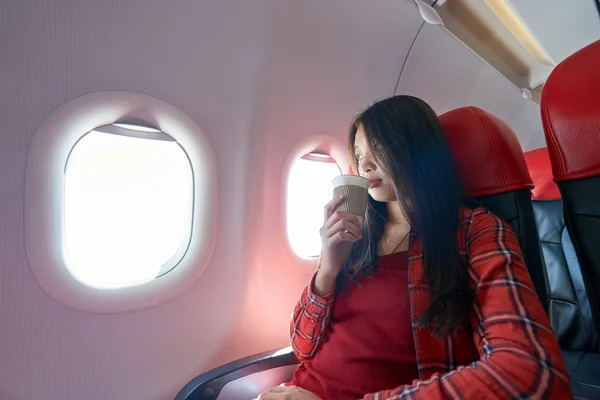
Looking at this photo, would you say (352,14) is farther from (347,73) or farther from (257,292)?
(257,292)

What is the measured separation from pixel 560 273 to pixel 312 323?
3.85ft

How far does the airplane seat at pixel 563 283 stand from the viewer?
1.22 metres

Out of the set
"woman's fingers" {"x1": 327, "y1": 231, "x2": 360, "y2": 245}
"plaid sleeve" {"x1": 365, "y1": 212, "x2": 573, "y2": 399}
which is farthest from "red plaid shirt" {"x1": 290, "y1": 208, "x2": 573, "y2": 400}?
"woman's fingers" {"x1": 327, "y1": 231, "x2": 360, "y2": 245}

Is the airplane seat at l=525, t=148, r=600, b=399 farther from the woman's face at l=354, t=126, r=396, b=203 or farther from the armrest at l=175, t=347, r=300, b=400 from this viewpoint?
the armrest at l=175, t=347, r=300, b=400

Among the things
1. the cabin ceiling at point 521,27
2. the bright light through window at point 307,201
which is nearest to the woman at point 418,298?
the bright light through window at point 307,201

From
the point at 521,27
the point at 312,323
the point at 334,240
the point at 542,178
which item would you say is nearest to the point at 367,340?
Result: the point at 312,323

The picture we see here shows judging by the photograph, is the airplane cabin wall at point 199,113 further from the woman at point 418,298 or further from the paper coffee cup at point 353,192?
the paper coffee cup at point 353,192

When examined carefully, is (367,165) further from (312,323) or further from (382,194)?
(312,323)

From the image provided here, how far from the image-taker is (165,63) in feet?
3.42

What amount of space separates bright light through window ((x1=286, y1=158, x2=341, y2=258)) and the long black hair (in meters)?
0.58

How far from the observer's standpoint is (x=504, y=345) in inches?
23.1

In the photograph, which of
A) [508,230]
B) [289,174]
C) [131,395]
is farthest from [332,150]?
[131,395]

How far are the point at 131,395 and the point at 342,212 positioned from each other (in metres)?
0.96

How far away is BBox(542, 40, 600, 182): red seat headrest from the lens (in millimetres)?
646
